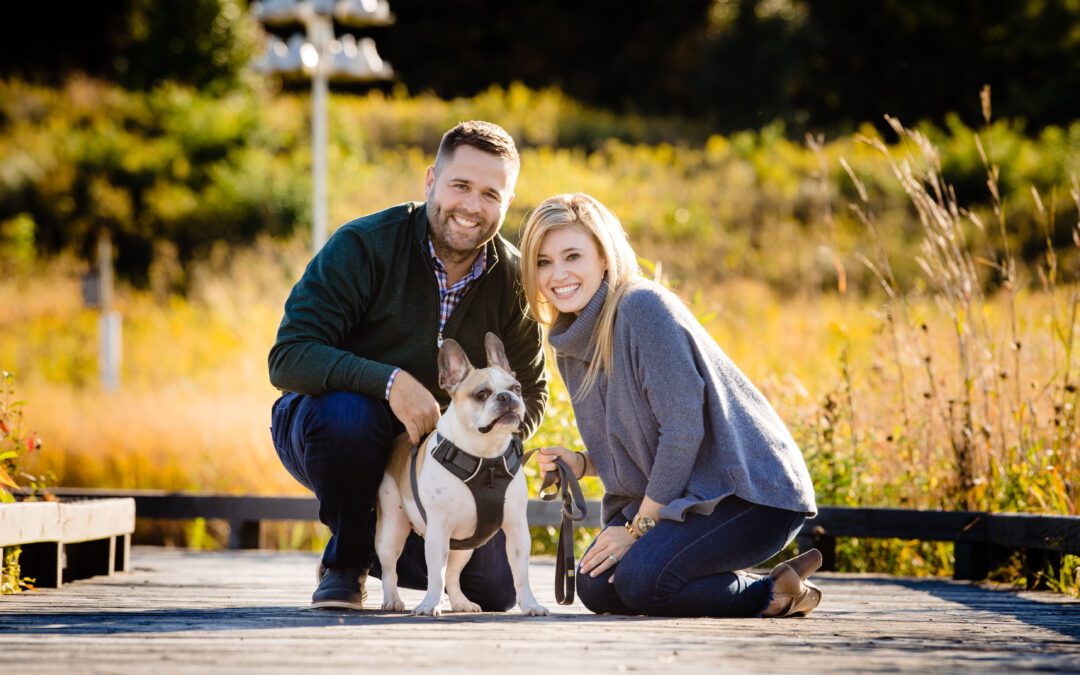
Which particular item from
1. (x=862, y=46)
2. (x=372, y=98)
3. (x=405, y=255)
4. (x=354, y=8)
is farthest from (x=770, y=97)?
(x=405, y=255)

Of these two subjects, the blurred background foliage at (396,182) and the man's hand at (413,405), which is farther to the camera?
the blurred background foliage at (396,182)

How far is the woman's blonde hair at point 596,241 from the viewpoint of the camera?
3289mm

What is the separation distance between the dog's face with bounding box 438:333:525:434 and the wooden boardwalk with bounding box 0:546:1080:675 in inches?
20.5

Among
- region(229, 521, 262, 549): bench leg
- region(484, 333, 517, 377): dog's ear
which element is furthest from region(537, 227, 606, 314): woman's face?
region(229, 521, 262, 549): bench leg

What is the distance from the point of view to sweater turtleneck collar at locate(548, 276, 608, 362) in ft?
10.8

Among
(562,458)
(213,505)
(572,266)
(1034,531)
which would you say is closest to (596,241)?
(572,266)

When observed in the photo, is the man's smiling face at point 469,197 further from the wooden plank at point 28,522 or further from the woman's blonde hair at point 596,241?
the wooden plank at point 28,522

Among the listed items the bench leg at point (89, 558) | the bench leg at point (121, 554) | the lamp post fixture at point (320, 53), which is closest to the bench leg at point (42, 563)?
the bench leg at point (89, 558)

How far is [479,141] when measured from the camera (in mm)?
3512

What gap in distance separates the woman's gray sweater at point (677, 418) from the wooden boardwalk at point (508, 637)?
36 cm

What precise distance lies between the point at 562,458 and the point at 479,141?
3.23 ft

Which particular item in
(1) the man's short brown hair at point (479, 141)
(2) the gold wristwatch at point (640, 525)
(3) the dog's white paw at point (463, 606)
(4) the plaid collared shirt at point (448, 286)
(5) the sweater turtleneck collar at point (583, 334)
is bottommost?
(3) the dog's white paw at point (463, 606)

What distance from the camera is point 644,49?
25531 millimetres

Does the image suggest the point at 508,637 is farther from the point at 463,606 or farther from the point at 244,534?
the point at 244,534
